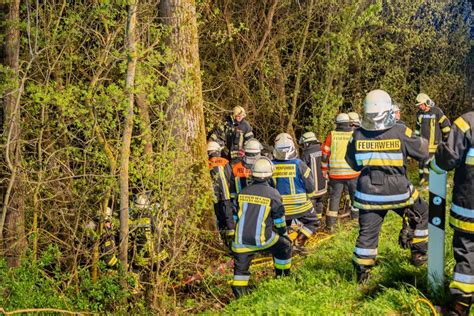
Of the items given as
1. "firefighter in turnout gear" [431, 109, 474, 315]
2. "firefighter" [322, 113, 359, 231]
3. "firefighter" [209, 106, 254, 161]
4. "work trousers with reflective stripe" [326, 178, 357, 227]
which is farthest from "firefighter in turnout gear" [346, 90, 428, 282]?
"firefighter" [209, 106, 254, 161]

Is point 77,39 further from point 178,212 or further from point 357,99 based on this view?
point 357,99

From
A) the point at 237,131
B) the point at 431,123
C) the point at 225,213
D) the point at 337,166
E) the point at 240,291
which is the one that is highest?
the point at 431,123

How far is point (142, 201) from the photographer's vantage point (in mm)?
6883

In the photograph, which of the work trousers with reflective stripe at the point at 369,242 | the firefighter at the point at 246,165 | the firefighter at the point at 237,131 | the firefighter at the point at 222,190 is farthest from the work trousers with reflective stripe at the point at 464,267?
the firefighter at the point at 237,131

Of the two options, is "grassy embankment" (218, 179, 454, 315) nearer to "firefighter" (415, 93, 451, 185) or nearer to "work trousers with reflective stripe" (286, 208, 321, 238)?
"work trousers with reflective stripe" (286, 208, 321, 238)

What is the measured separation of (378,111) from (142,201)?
282 cm

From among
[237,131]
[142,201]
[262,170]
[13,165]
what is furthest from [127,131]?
[237,131]

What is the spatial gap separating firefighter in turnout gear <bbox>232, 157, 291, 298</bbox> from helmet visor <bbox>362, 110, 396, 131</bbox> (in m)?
1.48

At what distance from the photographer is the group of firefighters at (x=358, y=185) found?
16.4 ft

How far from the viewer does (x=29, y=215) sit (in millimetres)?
7543

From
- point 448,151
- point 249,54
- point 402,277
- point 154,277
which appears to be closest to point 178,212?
point 154,277

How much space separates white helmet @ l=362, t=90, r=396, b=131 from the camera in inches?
238

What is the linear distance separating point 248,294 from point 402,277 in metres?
1.94

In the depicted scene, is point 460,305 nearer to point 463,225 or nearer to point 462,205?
point 463,225
